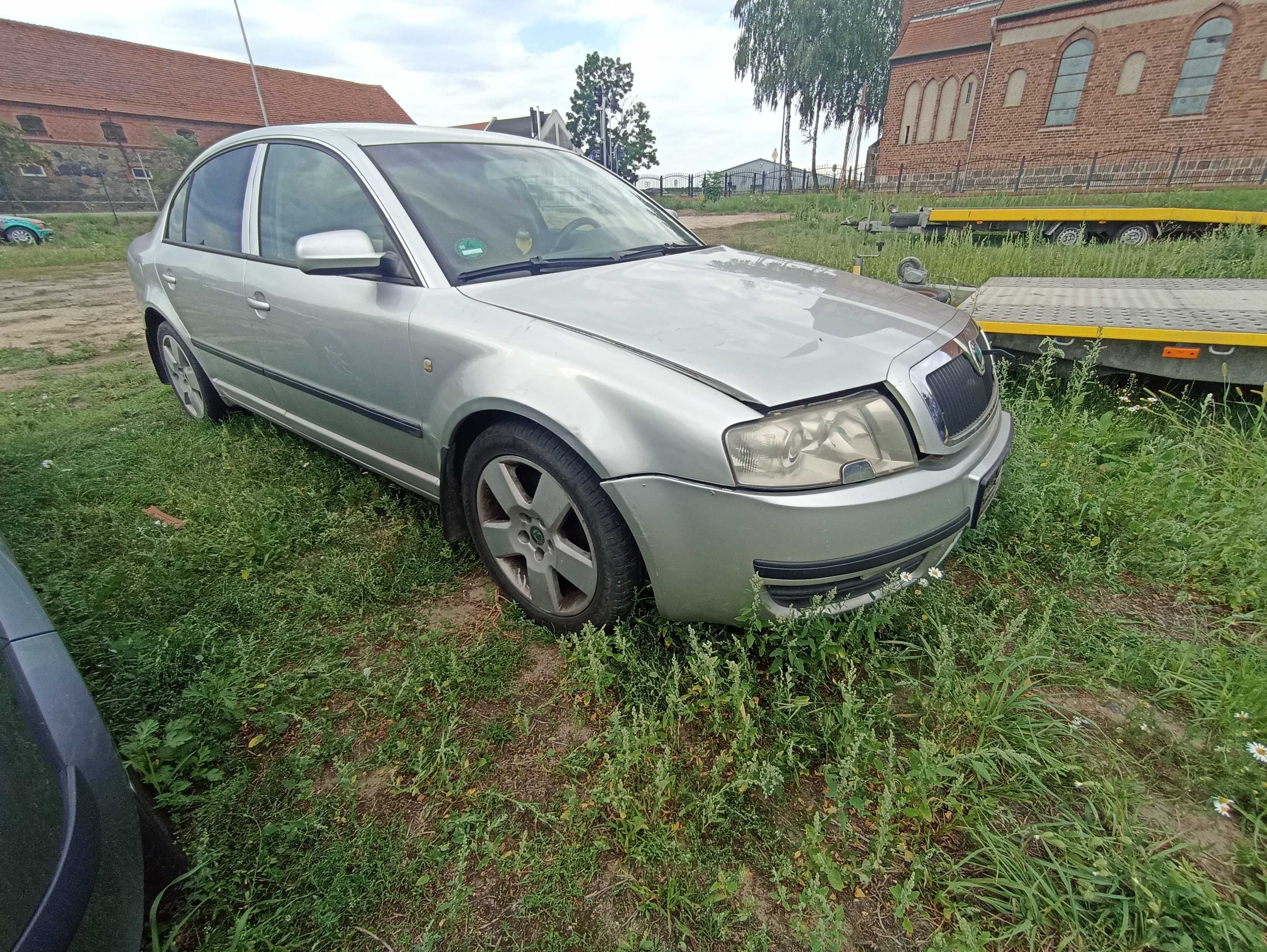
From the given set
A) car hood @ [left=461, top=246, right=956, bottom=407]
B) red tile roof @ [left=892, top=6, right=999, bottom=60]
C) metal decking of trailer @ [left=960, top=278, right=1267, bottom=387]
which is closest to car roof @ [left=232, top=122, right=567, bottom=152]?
car hood @ [left=461, top=246, right=956, bottom=407]

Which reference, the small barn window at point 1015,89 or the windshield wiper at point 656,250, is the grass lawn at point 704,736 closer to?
the windshield wiper at point 656,250

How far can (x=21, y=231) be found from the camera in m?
15.4

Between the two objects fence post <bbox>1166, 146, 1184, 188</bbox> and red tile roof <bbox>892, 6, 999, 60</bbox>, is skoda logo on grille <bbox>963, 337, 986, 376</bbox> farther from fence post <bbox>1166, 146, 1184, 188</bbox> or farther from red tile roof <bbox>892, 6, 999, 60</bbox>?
red tile roof <bbox>892, 6, 999, 60</bbox>

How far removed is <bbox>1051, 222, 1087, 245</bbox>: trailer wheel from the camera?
299 inches

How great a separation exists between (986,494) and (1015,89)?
2698cm

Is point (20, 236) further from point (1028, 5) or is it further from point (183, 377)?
point (1028, 5)

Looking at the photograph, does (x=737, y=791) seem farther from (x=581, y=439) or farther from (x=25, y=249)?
(x=25, y=249)

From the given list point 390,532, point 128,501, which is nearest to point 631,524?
point 390,532

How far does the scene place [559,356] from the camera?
5.82ft

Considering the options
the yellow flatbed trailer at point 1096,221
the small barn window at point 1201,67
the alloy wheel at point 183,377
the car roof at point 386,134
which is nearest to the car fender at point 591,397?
the car roof at point 386,134

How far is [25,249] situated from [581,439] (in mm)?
19591

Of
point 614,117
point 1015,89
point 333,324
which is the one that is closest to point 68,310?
point 333,324

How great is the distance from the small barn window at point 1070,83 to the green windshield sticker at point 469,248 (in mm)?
26156

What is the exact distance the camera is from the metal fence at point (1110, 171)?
18.1 meters
